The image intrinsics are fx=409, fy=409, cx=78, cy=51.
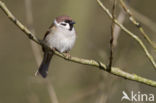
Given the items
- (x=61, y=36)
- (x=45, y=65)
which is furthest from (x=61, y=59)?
(x=61, y=36)

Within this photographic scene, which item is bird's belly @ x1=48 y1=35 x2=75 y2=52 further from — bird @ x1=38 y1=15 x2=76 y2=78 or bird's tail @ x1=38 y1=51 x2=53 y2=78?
bird's tail @ x1=38 y1=51 x2=53 y2=78

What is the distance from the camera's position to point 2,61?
666cm

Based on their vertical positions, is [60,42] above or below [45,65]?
above

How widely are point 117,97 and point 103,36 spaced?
41.1 inches

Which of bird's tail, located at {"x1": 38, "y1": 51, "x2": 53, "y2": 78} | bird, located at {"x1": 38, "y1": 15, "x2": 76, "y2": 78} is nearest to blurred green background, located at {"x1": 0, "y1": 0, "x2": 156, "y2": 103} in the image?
bird's tail, located at {"x1": 38, "y1": 51, "x2": 53, "y2": 78}

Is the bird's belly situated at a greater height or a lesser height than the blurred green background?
greater

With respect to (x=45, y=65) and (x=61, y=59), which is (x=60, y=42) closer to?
(x=45, y=65)

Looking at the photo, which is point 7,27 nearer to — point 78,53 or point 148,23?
point 78,53

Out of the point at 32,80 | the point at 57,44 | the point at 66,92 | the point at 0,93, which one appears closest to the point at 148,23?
the point at 57,44

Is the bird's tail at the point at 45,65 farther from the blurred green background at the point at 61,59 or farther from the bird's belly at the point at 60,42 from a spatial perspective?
the blurred green background at the point at 61,59

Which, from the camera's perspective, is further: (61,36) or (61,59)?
(61,59)

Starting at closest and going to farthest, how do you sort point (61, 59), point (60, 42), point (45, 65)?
point (60, 42)
point (45, 65)
point (61, 59)

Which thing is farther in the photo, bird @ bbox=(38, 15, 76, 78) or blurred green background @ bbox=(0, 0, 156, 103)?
blurred green background @ bbox=(0, 0, 156, 103)

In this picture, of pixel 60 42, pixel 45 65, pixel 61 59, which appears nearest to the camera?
pixel 60 42
